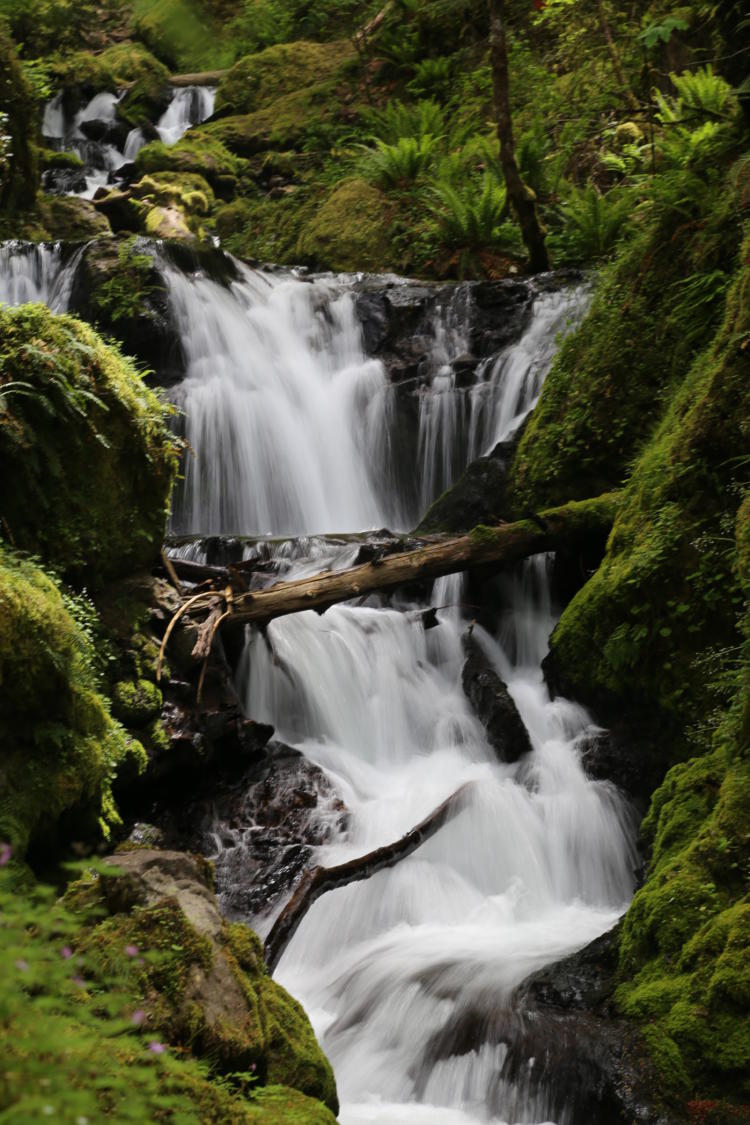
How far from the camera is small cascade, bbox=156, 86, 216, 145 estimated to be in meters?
21.9

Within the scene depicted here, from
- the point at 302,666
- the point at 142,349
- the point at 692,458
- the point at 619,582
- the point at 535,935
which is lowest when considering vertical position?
the point at 535,935

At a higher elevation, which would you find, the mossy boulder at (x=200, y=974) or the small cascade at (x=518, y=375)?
the small cascade at (x=518, y=375)

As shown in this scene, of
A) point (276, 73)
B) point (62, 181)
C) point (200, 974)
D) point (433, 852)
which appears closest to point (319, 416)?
point (433, 852)

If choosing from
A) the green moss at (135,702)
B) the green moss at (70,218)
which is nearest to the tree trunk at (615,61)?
the green moss at (70,218)

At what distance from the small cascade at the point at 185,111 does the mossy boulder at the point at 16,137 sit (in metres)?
6.81

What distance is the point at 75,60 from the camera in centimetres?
2356

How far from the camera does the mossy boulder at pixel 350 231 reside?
15.2 meters

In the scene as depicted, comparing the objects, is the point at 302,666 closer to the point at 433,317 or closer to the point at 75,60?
the point at 433,317

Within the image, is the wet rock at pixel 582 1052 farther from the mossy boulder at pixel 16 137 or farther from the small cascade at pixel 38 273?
the mossy boulder at pixel 16 137

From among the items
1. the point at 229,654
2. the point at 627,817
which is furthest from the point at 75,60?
the point at 627,817

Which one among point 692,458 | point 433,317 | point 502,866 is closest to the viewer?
point 502,866

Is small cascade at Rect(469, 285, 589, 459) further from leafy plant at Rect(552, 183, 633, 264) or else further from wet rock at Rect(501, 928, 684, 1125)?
wet rock at Rect(501, 928, 684, 1125)

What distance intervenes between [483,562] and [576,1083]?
4.31 m

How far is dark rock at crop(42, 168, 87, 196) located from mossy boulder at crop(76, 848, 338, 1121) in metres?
16.8
